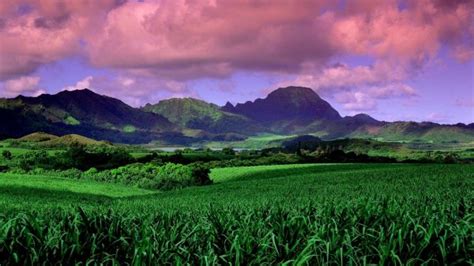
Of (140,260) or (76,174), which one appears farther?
(76,174)

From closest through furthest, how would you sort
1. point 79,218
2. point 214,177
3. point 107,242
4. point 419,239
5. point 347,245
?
point 347,245, point 419,239, point 107,242, point 79,218, point 214,177

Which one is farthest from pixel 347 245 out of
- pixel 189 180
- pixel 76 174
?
pixel 76 174

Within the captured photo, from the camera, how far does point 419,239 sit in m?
7.31

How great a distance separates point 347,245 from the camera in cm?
674

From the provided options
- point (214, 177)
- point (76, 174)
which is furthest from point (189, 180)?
point (76, 174)

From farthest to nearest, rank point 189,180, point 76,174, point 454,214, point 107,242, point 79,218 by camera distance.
→ 1. point 76,174
2. point 189,180
3. point 454,214
4. point 79,218
5. point 107,242

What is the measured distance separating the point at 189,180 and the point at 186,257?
81.4m

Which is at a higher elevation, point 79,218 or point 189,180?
point 79,218

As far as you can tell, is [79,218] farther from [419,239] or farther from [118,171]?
[118,171]

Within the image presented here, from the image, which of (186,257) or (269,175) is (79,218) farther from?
(269,175)

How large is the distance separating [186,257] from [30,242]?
91.2 inches

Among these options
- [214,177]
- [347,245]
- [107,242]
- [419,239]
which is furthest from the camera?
[214,177]

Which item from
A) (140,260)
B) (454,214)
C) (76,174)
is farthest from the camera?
(76,174)

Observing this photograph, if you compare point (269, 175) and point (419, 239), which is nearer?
point (419, 239)
